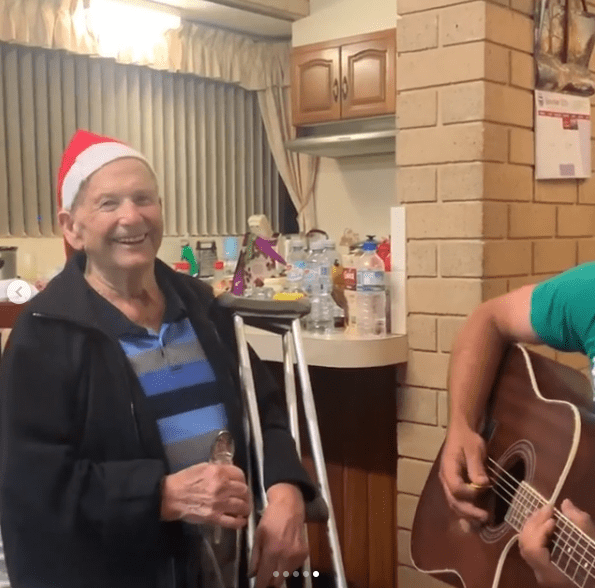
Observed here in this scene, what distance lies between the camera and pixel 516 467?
4.70ft

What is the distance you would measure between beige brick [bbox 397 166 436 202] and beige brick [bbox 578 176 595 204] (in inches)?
20.8

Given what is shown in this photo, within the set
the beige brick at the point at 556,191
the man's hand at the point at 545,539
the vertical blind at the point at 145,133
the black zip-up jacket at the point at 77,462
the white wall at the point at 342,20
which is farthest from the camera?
the white wall at the point at 342,20

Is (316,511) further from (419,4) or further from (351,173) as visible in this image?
(351,173)

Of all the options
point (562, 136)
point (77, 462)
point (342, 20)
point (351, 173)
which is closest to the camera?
point (77, 462)

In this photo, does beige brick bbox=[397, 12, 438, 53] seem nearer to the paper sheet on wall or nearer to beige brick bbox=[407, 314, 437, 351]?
the paper sheet on wall

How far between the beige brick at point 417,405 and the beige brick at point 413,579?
42cm

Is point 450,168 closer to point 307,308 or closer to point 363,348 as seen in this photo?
point 363,348

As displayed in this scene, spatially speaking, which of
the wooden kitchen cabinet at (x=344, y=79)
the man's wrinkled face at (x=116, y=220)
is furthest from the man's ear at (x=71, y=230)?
the wooden kitchen cabinet at (x=344, y=79)

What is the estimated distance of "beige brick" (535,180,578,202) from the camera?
2.15m

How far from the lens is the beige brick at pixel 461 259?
1.97m

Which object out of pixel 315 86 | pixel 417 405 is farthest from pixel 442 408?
pixel 315 86

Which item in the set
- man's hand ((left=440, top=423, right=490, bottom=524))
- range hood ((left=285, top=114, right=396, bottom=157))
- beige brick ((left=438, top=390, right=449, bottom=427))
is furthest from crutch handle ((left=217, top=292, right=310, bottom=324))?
range hood ((left=285, top=114, right=396, bottom=157))

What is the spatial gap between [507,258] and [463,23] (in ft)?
2.02

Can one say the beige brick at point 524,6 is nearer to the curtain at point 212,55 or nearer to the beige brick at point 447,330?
the beige brick at point 447,330
